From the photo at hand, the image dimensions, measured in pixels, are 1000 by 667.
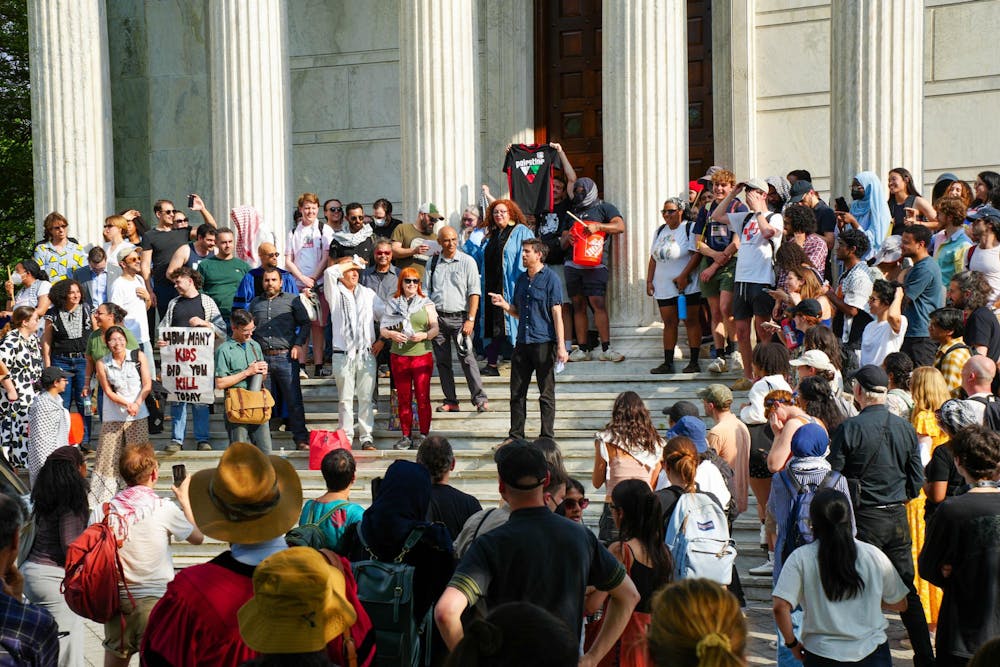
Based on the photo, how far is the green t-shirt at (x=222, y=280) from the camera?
14.7m

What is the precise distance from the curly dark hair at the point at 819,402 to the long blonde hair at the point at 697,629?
5352mm

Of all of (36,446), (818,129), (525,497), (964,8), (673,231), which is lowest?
(36,446)

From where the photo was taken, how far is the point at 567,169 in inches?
628

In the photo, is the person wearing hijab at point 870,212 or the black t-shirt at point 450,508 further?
the person wearing hijab at point 870,212

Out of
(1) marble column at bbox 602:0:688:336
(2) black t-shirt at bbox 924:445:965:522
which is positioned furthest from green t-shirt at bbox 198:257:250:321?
(2) black t-shirt at bbox 924:445:965:522

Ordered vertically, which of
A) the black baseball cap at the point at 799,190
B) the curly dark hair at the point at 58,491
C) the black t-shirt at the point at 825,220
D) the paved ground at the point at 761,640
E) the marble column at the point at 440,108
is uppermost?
the marble column at the point at 440,108

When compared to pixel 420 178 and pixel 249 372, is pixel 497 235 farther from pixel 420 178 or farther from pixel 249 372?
pixel 249 372

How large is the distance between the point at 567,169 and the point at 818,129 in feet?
13.1

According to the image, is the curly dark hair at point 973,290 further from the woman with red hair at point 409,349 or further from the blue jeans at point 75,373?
the blue jeans at point 75,373

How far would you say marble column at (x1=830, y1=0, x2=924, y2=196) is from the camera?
14602 millimetres

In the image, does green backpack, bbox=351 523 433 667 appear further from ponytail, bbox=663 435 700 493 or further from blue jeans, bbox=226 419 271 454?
blue jeans, bbox=226 419 271 454

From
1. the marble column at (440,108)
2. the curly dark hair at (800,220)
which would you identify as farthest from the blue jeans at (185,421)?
the curly dark hair at (800,220)

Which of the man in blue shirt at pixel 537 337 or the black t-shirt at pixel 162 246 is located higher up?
the black t-shirt at pixel 162 246

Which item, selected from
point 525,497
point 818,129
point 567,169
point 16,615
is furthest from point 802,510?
point 818,129
